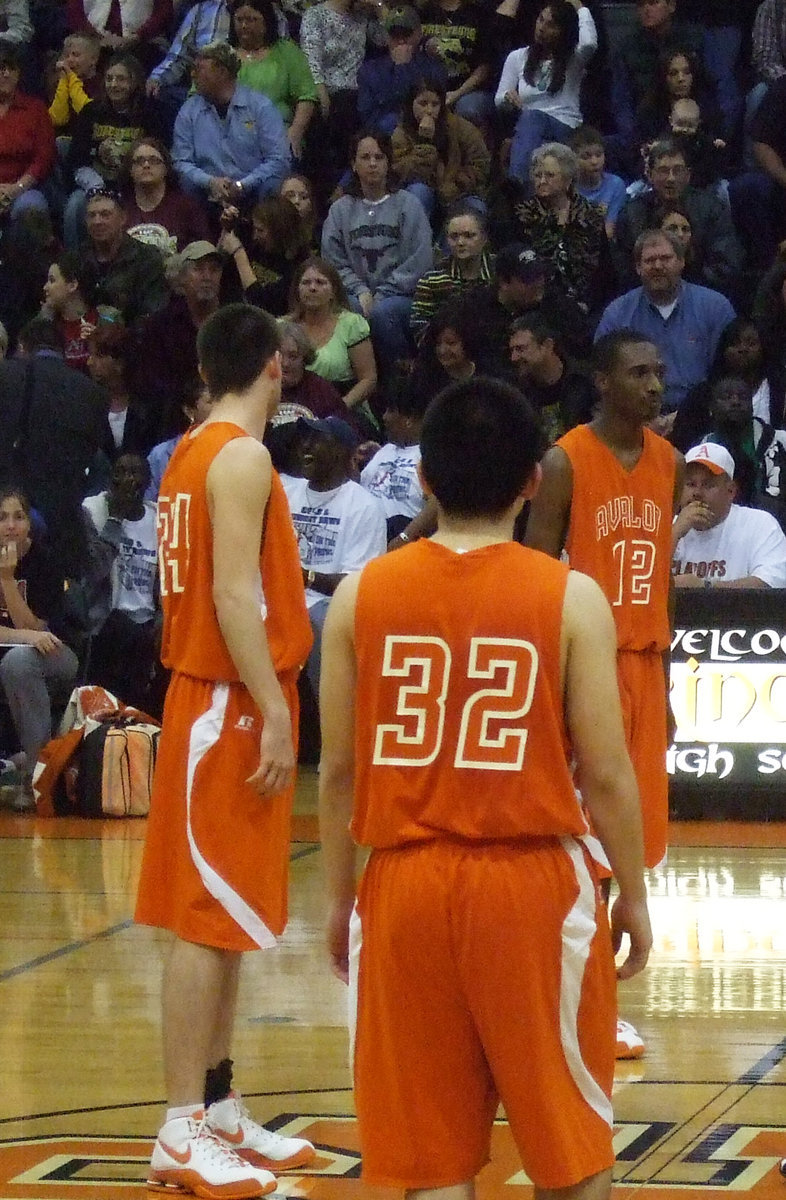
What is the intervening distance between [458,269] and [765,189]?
2.16 meters

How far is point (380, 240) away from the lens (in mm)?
12867

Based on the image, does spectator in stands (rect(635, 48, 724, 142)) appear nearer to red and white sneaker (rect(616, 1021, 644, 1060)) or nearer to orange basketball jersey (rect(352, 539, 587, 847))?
red and white sneaker (rect(616, 1021, 644, 1060))

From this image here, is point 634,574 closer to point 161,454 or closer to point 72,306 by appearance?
point 161,454

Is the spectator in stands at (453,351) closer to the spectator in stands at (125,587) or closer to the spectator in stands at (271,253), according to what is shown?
the spectator in stands at (271,253)

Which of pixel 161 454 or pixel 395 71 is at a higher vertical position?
pixel 395 71

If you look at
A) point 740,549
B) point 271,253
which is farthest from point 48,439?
point 740,549

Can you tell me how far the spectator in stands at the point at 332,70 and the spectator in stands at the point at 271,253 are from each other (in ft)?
4.91

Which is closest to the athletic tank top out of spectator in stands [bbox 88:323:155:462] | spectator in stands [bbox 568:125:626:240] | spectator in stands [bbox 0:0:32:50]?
spectator in stands [bbox 88:323:155:462]

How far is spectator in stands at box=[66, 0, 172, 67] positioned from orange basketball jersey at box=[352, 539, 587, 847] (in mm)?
12952

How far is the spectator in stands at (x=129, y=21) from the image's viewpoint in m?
15.3

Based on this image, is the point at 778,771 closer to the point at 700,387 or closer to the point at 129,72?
the point at 700,387

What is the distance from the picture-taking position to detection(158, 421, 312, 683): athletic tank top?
4500 mm

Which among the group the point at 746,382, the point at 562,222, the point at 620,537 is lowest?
the point at 746,382

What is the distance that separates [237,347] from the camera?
Result: 4590 millimetres
